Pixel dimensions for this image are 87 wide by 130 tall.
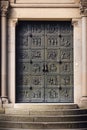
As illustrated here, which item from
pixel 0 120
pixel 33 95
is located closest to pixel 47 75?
pixel 33 95

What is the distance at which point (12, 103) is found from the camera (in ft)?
58.4

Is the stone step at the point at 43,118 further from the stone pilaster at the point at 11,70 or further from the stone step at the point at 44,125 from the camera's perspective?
the stone pilaster at the point at 11,70

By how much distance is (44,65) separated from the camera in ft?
60.6

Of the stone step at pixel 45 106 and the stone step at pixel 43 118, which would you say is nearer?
the stone step at pixel 43 118

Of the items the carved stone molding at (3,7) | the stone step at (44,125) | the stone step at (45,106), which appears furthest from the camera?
the carved stone molding at (3,7)

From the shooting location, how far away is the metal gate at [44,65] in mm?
18453

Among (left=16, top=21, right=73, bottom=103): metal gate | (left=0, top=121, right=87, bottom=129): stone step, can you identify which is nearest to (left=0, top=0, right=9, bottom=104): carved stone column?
(left=16, top=21, right=73, bottom=103): metal gate

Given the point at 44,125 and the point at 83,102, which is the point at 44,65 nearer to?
the point at 83,102

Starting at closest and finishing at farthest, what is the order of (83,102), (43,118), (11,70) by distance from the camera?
(43,118)
(83,102)
(11,70)

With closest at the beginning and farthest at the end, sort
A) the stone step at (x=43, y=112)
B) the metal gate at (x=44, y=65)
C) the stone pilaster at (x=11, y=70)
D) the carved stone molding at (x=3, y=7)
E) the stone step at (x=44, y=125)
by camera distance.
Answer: the stone step at (x=44, y=125)
the stone step at (x=43, y=112)
the carved stone molding at (x=3, y=7)
the stone pilaster at (x=11, y=70)
the metal gate at (x=44, y=65)

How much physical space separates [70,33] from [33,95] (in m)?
2.76

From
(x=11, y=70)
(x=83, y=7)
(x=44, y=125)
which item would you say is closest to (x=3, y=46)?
(x=11, y=70)

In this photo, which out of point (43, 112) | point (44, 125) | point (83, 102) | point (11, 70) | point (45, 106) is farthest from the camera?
point (11, 70)

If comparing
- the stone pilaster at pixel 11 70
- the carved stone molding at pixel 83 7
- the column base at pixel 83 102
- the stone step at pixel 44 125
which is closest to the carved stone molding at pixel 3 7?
the stone pilaster at pixel 11 70
